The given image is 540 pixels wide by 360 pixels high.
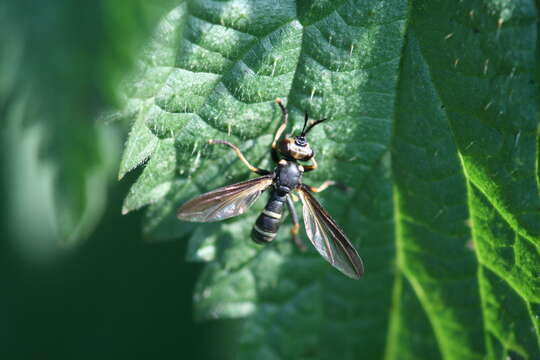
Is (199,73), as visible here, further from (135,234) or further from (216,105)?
(135,234)

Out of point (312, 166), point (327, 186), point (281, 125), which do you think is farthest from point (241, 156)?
point (327, 186)

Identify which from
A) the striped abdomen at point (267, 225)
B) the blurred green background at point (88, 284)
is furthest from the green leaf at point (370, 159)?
the blurred green background at point (88, 284)

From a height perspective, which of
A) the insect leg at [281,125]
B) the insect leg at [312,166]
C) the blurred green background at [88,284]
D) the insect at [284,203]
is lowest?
the blurred green background at [88,284]

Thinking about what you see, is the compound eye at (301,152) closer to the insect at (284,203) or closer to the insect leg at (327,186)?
the insect at (284,203)

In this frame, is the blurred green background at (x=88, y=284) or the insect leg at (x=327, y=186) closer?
the insect leg at (x=327, y=186)

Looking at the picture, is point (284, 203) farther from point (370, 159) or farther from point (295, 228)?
point (370, 159)

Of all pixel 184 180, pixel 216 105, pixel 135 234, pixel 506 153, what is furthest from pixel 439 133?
pixel 135 234
